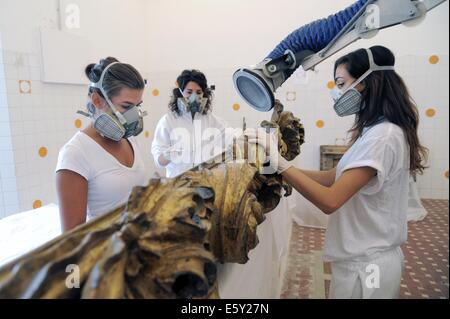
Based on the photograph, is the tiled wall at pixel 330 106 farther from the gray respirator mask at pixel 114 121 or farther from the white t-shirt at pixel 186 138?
the gray respirator mask at pixel 114 121

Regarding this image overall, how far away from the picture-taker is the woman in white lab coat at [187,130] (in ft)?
7.69

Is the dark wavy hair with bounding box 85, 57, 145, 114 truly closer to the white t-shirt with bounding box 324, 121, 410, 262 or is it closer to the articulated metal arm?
the articulated metal arm

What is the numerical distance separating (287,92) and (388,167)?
330cm

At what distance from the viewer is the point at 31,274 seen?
418mm

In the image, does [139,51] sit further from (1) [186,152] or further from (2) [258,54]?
(1) [186,152]

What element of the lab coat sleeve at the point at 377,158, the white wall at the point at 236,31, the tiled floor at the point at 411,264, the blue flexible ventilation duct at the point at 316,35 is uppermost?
the white wall at the point at 236,31

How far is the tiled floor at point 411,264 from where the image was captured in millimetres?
2254

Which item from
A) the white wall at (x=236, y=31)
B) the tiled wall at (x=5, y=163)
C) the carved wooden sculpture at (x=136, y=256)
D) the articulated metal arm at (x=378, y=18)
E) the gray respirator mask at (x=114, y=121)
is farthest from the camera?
the white wall at (x=236, y=31)

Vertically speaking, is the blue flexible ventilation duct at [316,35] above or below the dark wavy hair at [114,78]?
above

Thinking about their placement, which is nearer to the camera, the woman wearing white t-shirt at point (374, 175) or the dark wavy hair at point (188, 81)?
the woman wearing white t-shirt at point (374, 175)

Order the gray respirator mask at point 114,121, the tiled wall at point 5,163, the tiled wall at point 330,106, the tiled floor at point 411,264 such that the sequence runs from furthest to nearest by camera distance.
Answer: the tiled wall at point 330,106, the tiled wall at point 5,163, the tiled floor at point 411,264, the gray respirator mask at point 114,121

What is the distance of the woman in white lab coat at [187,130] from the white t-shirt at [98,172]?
1.08m

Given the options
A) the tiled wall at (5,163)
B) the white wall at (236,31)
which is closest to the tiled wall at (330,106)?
the white wall at (236,31)

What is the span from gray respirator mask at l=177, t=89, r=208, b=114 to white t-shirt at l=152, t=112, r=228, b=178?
0.07 meters
